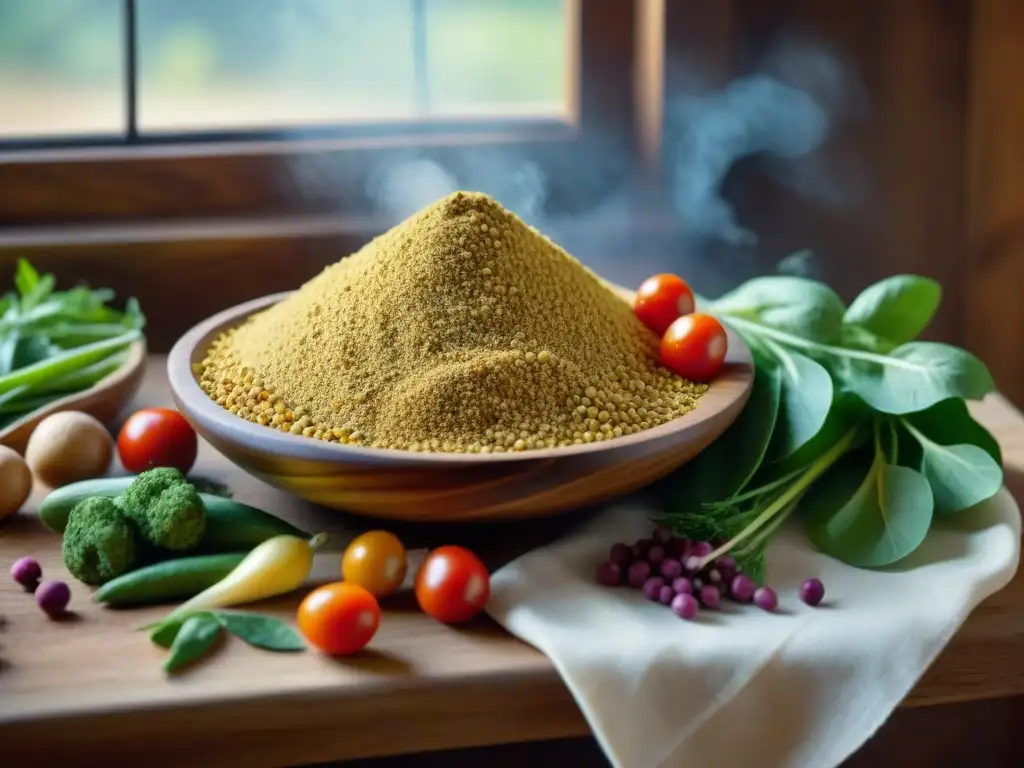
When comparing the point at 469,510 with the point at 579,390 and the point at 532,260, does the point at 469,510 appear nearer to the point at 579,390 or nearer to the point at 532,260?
the point at 579,390

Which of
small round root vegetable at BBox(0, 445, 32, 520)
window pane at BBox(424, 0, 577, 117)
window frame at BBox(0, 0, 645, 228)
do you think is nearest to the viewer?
small round root vegetable at BBox(0, 445, 32, 520)

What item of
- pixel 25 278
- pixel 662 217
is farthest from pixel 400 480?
pixel 662 217

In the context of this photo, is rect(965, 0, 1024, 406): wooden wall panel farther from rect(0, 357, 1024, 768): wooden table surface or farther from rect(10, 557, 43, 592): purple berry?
rect(10, 557, 43, 592): purple berry

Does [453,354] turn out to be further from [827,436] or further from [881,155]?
[881,155]

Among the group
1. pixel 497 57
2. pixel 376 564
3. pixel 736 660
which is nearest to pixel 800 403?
pixel 736 660

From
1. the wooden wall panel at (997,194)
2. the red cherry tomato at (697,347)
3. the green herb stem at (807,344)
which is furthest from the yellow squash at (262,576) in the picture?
the wooden wall panel at (997,194)

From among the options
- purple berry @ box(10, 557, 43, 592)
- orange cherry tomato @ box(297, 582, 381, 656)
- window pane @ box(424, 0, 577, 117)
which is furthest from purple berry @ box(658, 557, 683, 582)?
window pane @ box(424, 0, 577, 117)

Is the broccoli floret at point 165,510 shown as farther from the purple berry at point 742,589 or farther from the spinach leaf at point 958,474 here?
the spinach leaf at point 958,474
